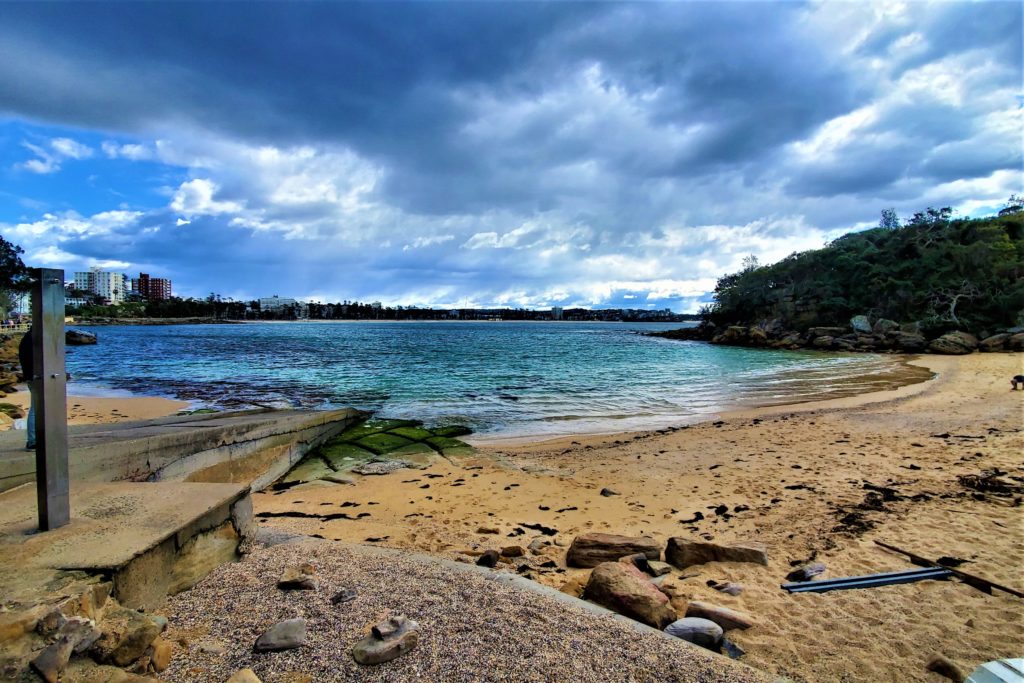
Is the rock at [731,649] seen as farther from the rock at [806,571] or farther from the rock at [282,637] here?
the rock at [282,637]

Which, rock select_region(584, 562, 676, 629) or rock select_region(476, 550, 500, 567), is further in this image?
rock select_region(476, 550, 500, 567)

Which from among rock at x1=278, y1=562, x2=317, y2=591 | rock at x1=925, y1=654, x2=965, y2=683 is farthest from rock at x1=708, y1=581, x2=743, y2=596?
rock at x1=278, y1=562, x2=317, y2=591

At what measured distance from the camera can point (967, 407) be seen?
40.2ft

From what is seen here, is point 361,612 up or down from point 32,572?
down

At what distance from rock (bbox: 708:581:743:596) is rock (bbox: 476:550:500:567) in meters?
1.86

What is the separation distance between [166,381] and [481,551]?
2254 cm

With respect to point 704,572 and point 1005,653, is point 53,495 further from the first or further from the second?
point 1005,653

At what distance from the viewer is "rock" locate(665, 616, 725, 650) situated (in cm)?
304

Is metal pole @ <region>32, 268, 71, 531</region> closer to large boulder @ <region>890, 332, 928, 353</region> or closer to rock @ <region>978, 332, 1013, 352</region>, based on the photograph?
rock @ <region>978, 332, 1013, 352</region>

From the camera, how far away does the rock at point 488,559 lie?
14.2ft

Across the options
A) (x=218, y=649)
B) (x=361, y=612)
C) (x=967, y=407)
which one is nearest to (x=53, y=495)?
(x=218, y=649)

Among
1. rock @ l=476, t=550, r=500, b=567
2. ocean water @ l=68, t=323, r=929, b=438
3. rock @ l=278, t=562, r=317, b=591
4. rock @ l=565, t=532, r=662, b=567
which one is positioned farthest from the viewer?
ocean water @ l=68, t=323, r=929, b=438

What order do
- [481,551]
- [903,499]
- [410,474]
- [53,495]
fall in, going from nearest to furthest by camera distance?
[53,495], [481,551], [903,499], [410,474]

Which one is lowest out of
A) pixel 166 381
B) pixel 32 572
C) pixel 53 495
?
pixel 166 381
